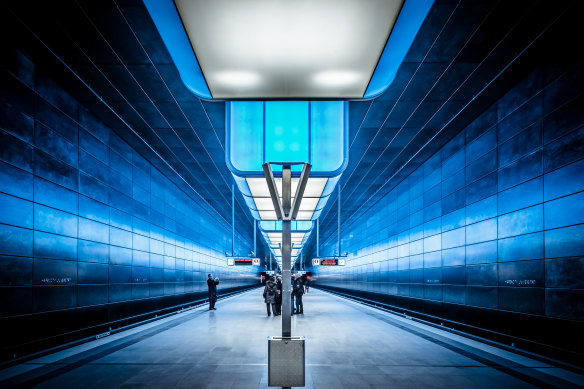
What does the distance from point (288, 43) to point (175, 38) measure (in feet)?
4.52

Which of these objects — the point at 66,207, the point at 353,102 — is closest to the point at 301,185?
the point at 353,102

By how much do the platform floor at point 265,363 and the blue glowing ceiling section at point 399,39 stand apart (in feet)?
14.6

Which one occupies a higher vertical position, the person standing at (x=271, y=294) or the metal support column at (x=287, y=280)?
the metal support column at (x=287, y=280)

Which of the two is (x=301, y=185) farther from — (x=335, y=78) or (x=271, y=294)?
(x=271, y=294)

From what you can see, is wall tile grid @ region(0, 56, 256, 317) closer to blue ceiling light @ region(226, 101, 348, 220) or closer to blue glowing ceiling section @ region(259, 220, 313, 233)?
blue ceiling light @ region(226, 101, 348, 220)

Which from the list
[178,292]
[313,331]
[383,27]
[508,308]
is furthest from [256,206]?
[383,27]

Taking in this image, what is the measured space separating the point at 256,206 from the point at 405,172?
6.92m

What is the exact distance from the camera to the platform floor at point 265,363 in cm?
648

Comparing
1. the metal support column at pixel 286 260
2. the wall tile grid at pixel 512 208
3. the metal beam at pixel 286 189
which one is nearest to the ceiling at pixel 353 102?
the wall tile grid at pixel 512 208

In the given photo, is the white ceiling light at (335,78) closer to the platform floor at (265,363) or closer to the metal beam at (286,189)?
the metal beam at (286,189)

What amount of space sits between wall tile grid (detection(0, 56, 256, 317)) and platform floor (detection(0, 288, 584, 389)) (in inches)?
60.8

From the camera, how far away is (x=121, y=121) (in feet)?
38.8

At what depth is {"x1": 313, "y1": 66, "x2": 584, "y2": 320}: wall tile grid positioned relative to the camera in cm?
739

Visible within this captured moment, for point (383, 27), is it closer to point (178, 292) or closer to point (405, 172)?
point (405, 172)
